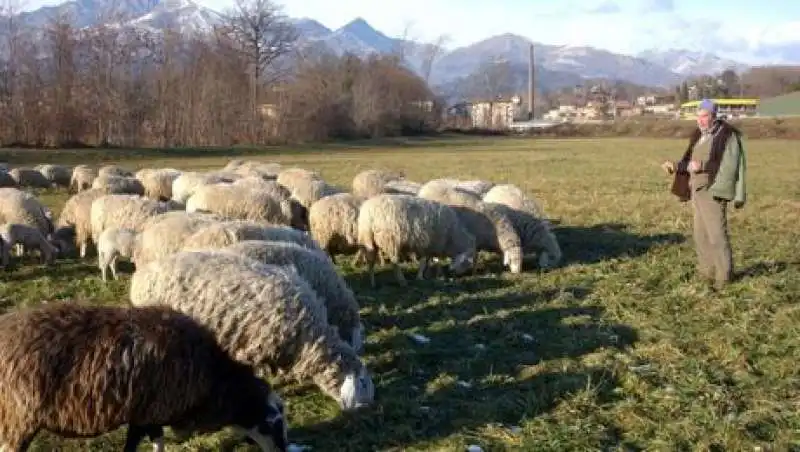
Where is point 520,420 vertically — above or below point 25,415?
below

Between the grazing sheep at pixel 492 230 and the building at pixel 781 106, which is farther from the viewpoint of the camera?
the building at pixel 781 106

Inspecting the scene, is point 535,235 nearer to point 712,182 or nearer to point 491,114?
point 712,182

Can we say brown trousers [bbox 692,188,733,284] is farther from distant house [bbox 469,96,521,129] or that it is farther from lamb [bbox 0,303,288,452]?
distant house [bbox 469,96,521,129]

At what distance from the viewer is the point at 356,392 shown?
6422 mm

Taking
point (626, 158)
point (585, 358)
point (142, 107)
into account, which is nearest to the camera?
point (585, 358)

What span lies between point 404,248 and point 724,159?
4.79 m

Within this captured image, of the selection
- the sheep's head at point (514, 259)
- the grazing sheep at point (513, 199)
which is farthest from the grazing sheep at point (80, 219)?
the grazing sheep at point (513, 199)

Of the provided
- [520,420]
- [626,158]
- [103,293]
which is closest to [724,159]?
[520,420]

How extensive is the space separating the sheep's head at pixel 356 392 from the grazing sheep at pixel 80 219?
8.58 m

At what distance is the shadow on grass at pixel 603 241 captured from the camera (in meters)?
13.3

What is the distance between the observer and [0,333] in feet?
16.3

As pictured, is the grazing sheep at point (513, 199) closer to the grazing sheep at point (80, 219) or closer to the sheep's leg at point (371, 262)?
the sheep's leg at point (371, 262)

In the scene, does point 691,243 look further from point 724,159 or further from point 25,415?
point 25,415

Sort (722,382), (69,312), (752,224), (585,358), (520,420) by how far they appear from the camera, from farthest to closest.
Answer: (752,224) → (585,358) → (722,382) → (520,420) → (69,312)
